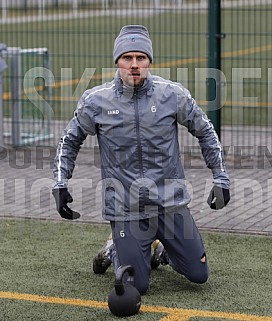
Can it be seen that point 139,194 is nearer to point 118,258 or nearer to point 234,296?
point 118,258

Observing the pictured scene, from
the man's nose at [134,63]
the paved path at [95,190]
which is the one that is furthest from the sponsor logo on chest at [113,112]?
the paved path at [95,190]

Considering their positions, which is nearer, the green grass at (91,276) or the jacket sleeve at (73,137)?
the green grass at (91,276)

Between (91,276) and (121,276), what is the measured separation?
2.73 ft

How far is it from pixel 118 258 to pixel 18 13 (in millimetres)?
10642

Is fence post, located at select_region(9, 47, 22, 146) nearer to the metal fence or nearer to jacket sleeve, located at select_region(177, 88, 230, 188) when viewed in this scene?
the metal fence

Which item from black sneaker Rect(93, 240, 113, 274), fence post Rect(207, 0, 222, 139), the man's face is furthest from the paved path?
the man's face

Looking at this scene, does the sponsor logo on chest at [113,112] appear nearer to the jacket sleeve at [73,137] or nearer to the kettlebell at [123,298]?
the jacket sleeve at [73,137]

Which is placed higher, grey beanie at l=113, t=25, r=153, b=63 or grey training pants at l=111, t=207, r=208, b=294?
grey beanie at l=113, t=25, r=153, b=63

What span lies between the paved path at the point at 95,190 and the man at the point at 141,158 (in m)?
1.81

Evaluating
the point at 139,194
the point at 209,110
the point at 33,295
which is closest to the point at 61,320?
the point at 33,295

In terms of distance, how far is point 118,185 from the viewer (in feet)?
21.1

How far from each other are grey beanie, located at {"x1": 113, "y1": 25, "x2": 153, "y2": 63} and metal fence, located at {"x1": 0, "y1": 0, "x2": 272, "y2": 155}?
482 cm

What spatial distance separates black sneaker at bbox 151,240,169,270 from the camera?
6841mm

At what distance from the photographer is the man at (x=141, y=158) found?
636cm
